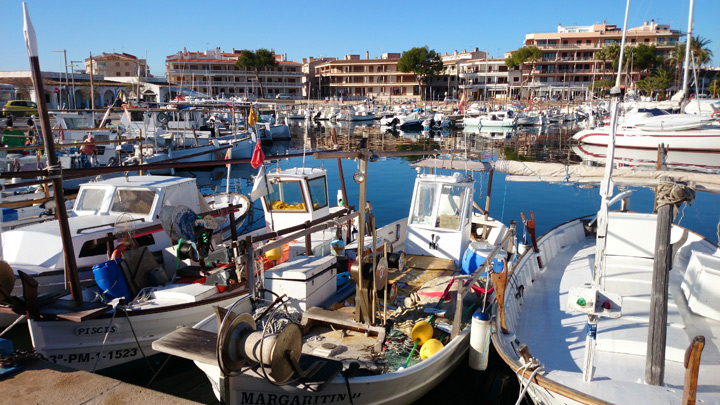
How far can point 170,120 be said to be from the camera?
41938 millimetres

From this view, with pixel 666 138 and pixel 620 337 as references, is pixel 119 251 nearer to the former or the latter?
pixel 620 337

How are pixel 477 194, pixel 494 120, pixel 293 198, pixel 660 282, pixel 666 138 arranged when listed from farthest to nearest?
A: pixel 494 120 < pixel 666 138 < pixel 477 194 < pixel 293 198 < pixel 660 282

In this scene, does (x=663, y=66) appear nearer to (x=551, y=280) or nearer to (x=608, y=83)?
(x=608, y=83)

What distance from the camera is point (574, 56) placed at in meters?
102

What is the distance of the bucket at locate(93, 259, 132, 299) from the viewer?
30.6 feet

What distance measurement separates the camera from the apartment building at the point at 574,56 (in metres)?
100

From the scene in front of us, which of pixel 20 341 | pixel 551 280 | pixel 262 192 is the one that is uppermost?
Answer: pixel 262 192

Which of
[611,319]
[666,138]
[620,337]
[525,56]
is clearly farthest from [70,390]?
[525,56]

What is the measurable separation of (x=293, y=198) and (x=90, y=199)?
211 inches

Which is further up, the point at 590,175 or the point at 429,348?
the point at 590,175

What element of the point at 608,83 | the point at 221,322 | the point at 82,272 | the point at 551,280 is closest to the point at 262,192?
the point at 82,272

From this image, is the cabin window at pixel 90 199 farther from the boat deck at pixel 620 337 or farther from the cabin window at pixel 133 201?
the boat deck at pixel 620 337

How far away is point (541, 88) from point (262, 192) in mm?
103376

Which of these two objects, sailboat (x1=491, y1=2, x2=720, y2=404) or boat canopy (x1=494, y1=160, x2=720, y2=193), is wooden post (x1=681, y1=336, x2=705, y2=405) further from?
boat canopy (x1=494, y1=160, x2=720, y2=193)
